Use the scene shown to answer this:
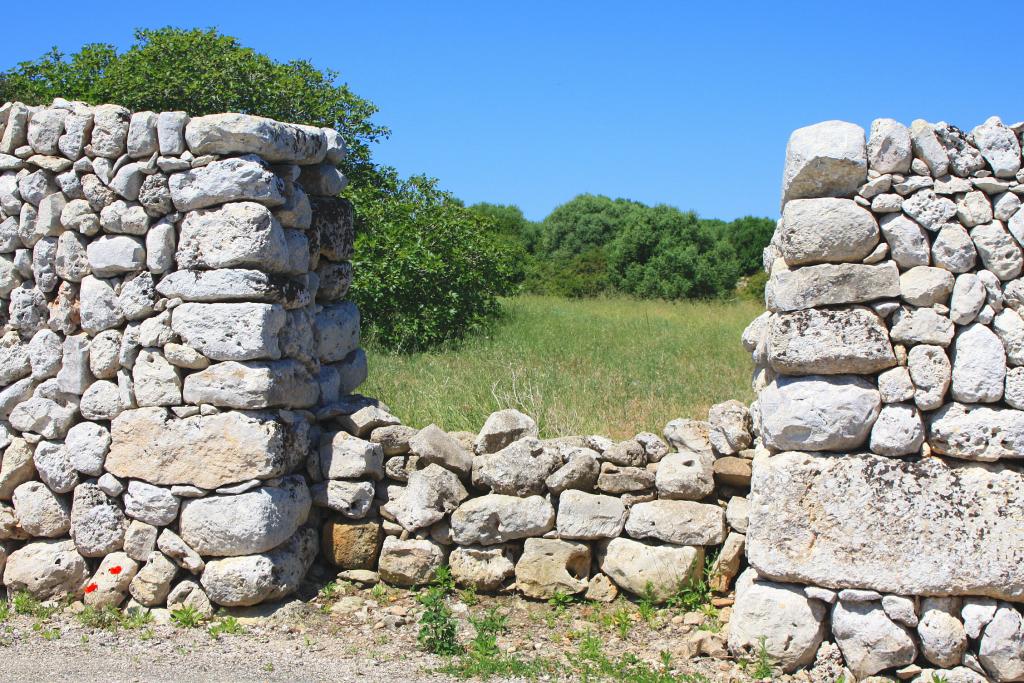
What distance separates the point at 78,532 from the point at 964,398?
4.70m

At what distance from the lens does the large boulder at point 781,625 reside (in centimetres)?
450

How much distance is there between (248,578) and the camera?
516 centimetres

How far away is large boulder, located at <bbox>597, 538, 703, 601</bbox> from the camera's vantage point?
527cm

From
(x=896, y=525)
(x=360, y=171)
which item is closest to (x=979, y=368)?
(x=896, y=525)

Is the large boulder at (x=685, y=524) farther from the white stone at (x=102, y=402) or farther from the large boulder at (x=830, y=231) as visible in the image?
the white stone at (x=102, y=402)

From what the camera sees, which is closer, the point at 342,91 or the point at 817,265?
the point at 817,265

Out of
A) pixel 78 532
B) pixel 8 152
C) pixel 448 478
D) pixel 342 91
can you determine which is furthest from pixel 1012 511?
pixel 342 91

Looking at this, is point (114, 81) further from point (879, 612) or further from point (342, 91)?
point (879, 612)

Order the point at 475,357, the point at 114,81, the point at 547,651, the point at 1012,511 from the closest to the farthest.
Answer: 1. the point at 1012,511
2. the point at 547,651
3. the point at 475,357
4. the point at 114,81

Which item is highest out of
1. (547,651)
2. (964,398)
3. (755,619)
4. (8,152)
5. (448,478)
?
(8,152)

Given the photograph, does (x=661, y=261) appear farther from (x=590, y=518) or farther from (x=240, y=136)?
(x=240, y=136)

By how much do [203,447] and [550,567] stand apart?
201cm

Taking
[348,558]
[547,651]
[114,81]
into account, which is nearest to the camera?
[547,651]

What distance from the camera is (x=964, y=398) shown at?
438 centimetres
